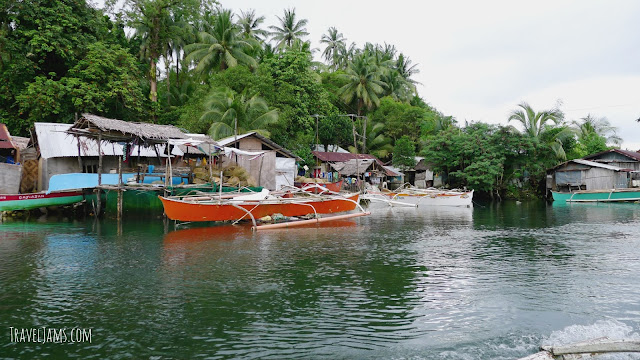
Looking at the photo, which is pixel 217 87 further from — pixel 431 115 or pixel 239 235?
pixel 431 115

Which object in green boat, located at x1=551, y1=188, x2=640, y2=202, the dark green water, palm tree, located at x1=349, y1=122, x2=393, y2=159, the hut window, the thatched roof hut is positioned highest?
palm tree, located at x1=349, y1=122, x2=393, y2=159

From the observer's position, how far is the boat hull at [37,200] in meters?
20.2

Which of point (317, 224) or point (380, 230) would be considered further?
point (317, 224)

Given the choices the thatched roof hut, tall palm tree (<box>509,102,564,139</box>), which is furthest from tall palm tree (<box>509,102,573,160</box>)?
the thatched roof hut

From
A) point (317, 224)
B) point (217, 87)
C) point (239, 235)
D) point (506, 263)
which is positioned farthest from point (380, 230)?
point (217, 87)

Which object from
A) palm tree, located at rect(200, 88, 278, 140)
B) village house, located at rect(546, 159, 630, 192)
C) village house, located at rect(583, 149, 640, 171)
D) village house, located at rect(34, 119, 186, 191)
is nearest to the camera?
village house, located at rect(34, 119, 186, 191)

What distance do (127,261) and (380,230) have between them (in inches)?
410

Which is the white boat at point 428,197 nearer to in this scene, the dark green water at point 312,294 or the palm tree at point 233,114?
the palm tree at point 233,114

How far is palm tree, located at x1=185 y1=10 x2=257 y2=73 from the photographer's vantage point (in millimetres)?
39594

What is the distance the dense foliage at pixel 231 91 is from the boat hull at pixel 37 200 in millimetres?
7668

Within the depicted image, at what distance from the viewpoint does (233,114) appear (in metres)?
31.0

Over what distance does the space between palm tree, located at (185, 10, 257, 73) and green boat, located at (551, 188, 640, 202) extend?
2902cm

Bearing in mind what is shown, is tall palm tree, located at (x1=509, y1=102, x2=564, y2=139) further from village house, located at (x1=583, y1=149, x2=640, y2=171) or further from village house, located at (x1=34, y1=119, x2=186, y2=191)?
village house, located at (x1=34, y1=119, x2=186, y2=191)

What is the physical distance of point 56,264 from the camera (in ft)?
38.2
